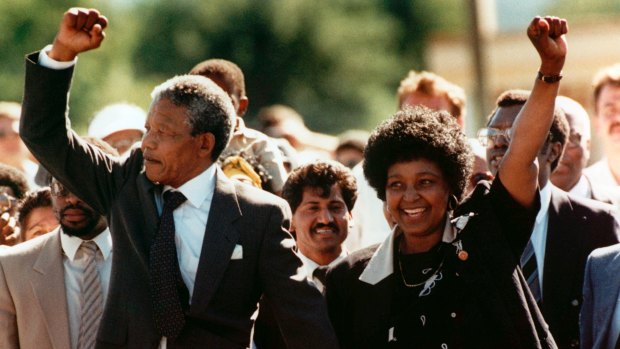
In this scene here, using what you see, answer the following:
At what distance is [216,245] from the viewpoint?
655 cm

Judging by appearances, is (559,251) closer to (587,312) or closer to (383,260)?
(587,312)

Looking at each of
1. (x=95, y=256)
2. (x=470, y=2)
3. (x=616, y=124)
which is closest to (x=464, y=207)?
(x=95, y=256)

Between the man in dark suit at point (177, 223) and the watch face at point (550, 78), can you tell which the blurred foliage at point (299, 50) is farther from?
the watch face at point (550, 78)

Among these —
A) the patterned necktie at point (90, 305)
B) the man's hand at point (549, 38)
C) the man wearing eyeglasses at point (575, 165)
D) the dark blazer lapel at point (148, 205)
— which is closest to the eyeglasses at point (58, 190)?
the patterned necktie at point (90, 305)

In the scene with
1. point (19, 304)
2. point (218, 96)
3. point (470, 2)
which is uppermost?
point (470, 2)

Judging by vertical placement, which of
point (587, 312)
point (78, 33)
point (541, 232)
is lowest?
point (587, 312)

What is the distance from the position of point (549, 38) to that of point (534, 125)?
14.2 inches

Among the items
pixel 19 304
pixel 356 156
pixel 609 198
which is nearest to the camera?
pixel 19 304

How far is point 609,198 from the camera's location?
8.81 meters

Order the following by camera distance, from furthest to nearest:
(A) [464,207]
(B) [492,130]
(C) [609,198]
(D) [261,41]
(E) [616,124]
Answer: (D) [261,41] < (E) [616,124] < (C) [609,198] < (B) [492,130] < (A) [464,207]

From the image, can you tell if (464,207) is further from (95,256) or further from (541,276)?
(95,256)

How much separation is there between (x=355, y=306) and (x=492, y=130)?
1696 mm

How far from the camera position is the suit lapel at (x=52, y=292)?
7.19 metres

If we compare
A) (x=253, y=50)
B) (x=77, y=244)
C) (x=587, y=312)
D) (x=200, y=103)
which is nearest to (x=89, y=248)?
Answer: (x=77, y=244)
